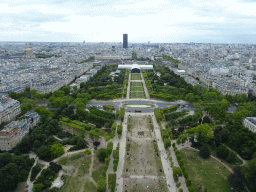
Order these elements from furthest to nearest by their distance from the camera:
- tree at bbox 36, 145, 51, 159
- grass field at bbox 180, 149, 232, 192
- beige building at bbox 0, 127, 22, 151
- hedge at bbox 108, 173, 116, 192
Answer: beige building at bbox 0, 127, 22, 151 → tree at bbox 36, 145, 51, 159 → grass field at bbox 180, 149, 232, 192 → hedge at bbox 108, 173, 116, 192

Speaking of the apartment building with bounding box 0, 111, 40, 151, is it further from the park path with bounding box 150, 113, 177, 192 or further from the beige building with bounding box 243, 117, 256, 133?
the beige building with bounding box 243, 117, 256, 133

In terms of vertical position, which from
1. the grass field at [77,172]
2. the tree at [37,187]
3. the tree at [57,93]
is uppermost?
the tree at [57,93]

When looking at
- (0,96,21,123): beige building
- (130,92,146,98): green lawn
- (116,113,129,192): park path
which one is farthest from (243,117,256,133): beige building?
(0,96,21,123): beige building

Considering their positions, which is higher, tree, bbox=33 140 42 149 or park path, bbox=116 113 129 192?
tree, bbox=33 140 42 149

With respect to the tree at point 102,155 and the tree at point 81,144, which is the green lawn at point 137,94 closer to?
the tree at point 81,144

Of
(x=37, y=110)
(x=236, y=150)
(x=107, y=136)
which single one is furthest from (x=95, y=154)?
(x=236, y=150)

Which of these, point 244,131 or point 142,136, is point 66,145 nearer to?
point 142,136

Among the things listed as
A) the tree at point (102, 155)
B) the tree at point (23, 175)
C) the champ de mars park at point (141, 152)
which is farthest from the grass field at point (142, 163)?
the tree at point (23, 175)
